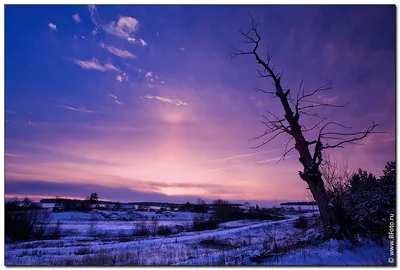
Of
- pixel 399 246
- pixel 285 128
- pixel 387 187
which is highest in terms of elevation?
pixel 285 128

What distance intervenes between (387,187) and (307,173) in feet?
9.07

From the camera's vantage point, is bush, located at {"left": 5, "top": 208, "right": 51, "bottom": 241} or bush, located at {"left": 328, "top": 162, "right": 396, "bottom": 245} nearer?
bush, located at {"left": 328, "top": 162, "right": 396, "bottom": 245}

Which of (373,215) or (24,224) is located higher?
(373,215)

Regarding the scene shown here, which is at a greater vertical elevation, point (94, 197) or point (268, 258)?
point (94, 197)

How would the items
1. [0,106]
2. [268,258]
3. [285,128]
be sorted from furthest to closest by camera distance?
[285,128] → [0,106] → [268,258]

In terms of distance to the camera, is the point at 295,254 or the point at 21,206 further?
the point at 21,206

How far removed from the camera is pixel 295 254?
751cm

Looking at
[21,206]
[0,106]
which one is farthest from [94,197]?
[0,106]

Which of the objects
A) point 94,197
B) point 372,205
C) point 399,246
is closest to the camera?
point 399,246

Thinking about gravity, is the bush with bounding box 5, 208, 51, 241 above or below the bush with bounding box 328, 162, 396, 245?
below

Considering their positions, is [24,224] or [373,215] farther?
[24,224]

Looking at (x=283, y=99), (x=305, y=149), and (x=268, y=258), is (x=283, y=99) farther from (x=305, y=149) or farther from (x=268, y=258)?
(x=268, y=258)

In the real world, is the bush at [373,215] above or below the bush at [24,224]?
above

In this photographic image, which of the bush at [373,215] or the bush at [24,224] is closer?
the bush at [373,215]
